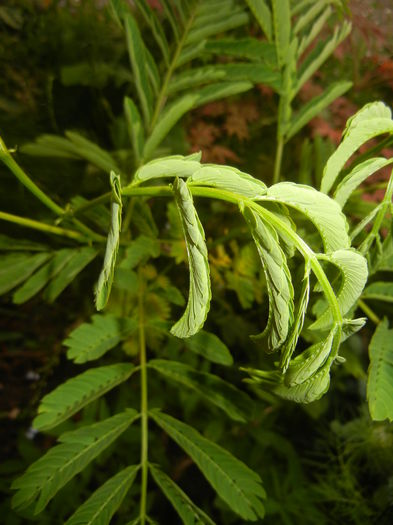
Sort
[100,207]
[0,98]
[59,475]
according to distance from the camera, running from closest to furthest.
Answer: [59,475] → [100,207] → [0,98]

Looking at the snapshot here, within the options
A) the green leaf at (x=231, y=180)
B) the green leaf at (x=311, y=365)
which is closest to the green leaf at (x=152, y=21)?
the green leaf at (x=231, y=180)

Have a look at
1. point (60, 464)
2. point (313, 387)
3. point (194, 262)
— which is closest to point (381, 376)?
point (313, 387)

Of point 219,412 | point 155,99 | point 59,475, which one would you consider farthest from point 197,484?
point 155,99

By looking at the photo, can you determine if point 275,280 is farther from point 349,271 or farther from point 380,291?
point 380,291

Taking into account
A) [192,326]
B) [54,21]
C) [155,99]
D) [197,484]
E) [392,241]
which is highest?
[54,21]

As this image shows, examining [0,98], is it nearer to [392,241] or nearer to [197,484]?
[392,241]

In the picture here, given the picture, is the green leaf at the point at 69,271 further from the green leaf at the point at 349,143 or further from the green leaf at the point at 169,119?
the green leaf at the point at 349,143
